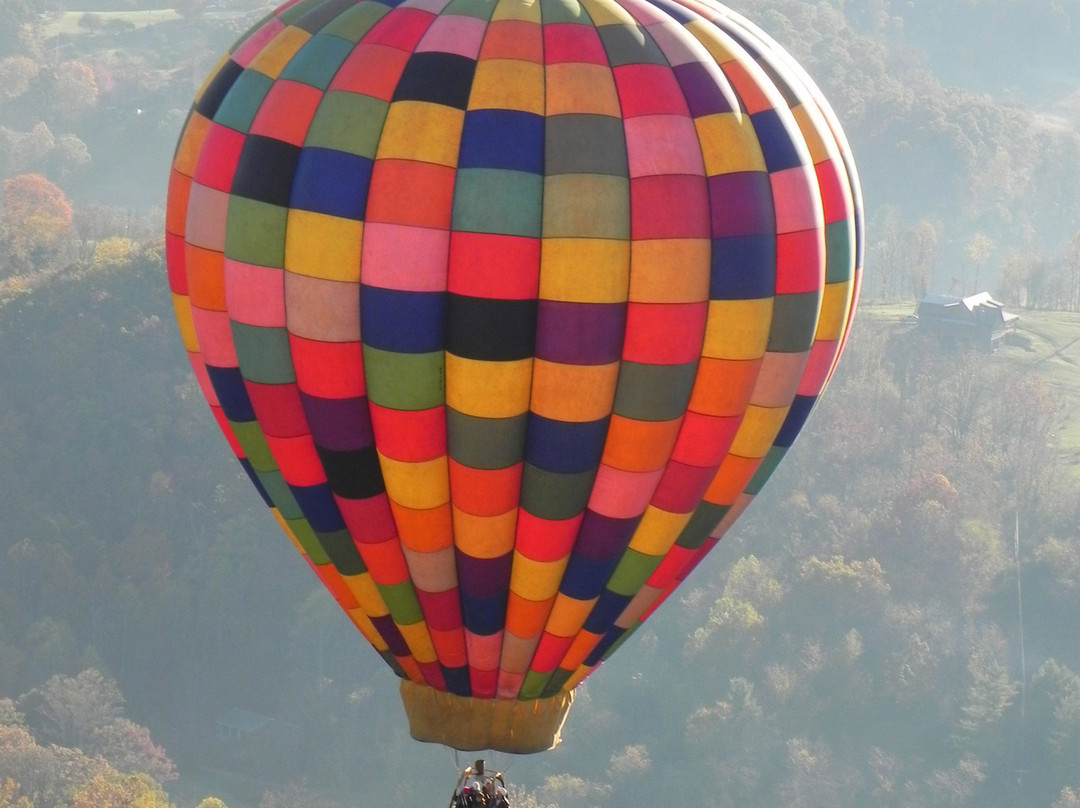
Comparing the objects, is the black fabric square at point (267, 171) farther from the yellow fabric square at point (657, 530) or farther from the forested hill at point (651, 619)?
the forested hill at point (651, 619)

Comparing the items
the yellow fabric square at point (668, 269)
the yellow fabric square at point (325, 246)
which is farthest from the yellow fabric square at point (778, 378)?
the yellow fabric square at point (325, 246)

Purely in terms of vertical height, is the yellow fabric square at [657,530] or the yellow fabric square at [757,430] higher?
the yellow fabric square at [757,430]

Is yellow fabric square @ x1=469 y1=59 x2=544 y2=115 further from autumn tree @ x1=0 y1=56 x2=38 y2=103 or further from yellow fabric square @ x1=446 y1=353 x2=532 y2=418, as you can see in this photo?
autumn tree @ x1=0 y1=56 x2=38 y2=103

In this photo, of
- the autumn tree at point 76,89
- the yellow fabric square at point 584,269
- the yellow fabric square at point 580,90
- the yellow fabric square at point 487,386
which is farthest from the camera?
the autumn tree at point 76,89

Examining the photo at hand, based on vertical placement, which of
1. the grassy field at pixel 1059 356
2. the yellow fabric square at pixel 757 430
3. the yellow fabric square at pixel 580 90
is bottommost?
the yellow fabric square at pixel 757 430

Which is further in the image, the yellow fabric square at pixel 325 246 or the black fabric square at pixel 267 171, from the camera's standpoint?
the black fabric square at pixel 267 171

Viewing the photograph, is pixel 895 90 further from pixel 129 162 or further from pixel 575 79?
pixel 575 79

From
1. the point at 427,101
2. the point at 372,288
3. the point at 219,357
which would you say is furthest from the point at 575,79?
the point at 219,357
